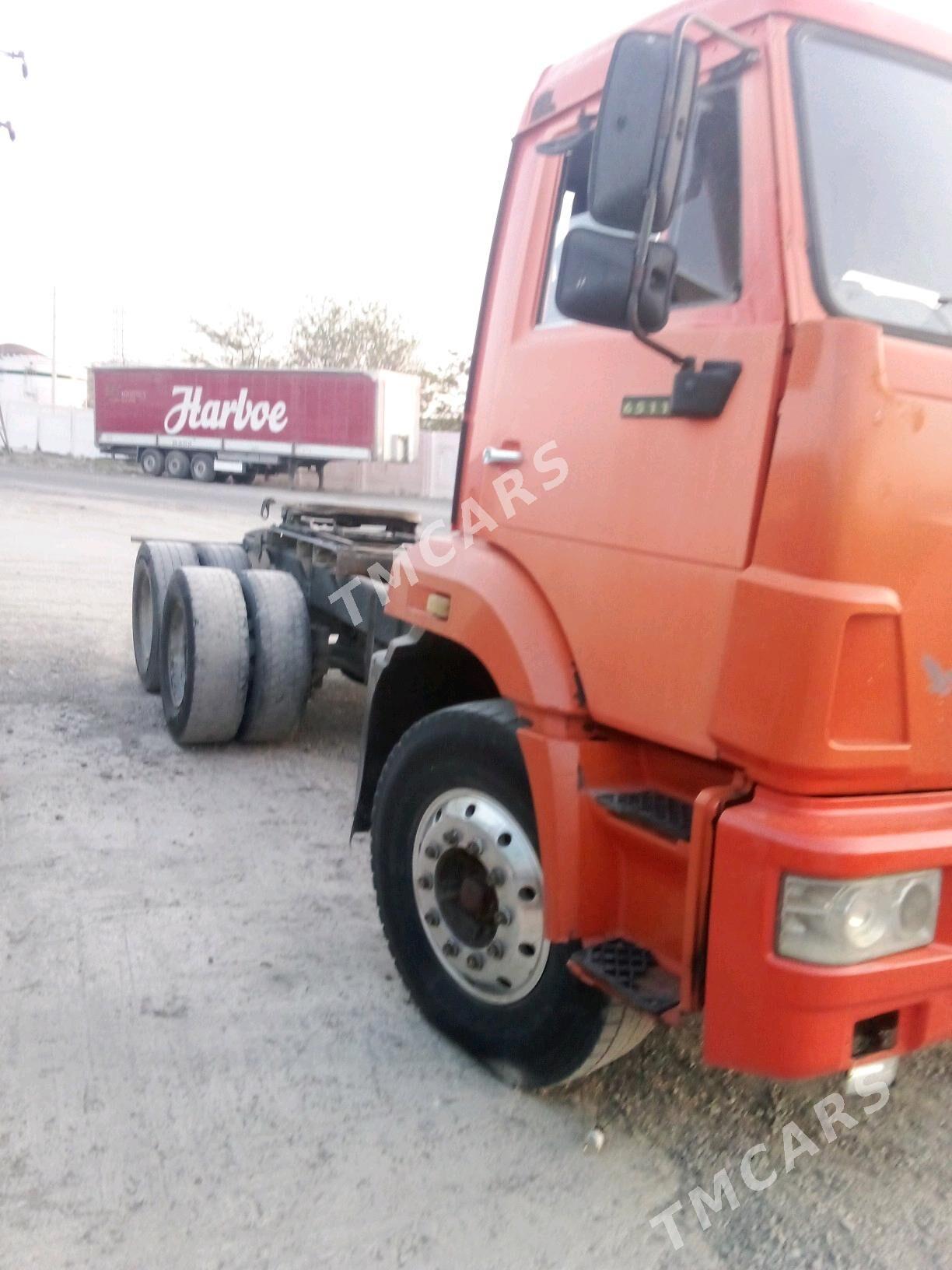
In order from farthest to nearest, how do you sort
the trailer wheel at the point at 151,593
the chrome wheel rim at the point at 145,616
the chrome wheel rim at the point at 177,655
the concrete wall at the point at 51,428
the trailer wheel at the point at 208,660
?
the concrete wall at the point at 51,428 < the chrome wheel rim at the point at 145,616 < the trailer wheel at the point at 151,593 < the chrome wheel rim at the point at 177,655 < the trailer wheel at the point at 208,660

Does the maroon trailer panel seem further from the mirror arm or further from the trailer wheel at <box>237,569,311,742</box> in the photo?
the mirror arm

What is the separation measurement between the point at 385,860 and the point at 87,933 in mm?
1226

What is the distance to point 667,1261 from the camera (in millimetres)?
2395

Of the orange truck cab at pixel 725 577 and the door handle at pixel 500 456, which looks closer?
the orange truck cab at pixel 725 577

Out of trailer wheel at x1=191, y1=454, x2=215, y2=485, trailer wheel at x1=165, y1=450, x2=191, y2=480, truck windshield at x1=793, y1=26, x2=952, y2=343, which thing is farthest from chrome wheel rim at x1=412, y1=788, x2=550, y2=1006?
trailer wheel at x1=165, y1=450, x2=191, y2=480

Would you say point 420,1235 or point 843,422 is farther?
point 420,1235

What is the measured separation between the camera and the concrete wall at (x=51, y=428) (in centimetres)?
4856

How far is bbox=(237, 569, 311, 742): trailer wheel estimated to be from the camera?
5.84m

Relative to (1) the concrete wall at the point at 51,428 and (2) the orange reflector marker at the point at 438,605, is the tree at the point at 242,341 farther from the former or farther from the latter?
(2) the orange reflector marker at the point at 438,605

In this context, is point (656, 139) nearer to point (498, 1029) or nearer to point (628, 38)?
point (628, 38)

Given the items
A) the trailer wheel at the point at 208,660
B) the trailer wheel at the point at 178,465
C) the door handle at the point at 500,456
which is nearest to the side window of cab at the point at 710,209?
the door handle at the point at 500,456

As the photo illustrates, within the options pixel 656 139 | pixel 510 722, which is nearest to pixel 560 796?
pixel 510 722

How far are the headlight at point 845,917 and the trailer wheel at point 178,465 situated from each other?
36.2m

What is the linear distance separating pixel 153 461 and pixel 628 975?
36.9m
